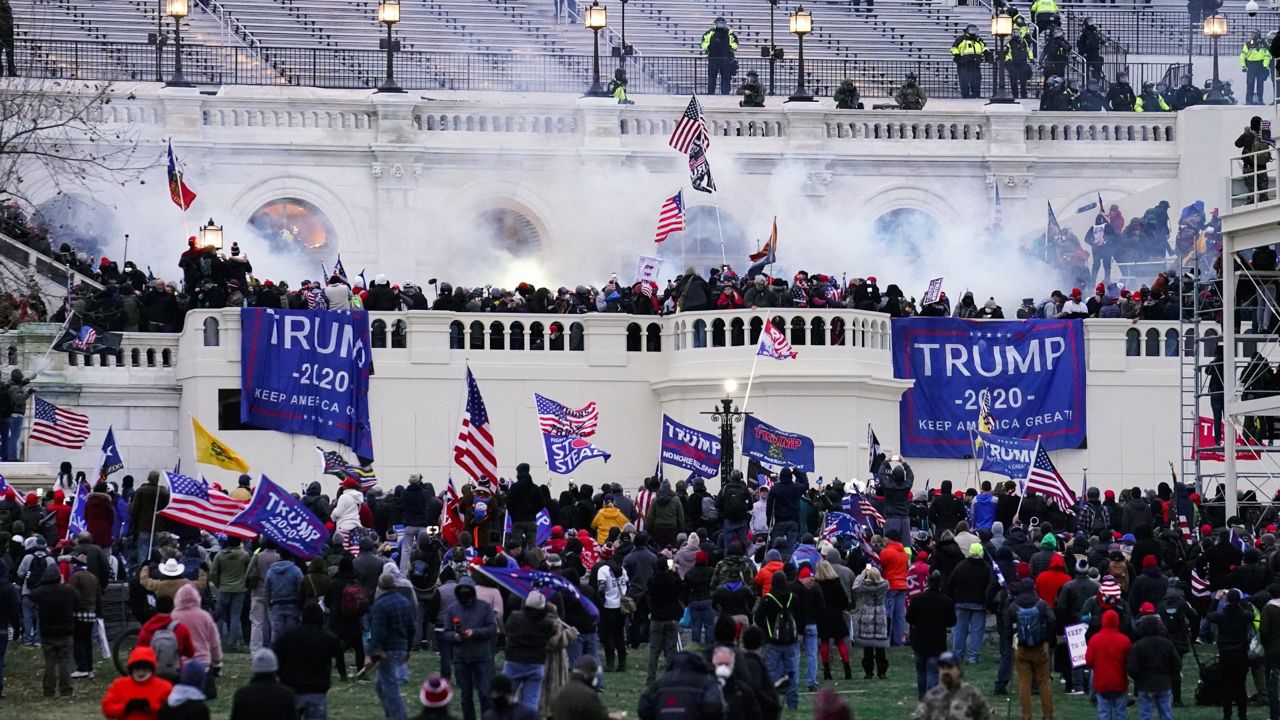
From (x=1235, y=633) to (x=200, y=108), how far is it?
29.7m

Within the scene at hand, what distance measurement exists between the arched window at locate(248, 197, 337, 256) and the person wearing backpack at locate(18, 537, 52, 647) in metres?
22.1

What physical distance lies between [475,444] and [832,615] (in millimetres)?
6959

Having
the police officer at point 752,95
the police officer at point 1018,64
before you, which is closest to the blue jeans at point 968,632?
the police officer at point 752,95

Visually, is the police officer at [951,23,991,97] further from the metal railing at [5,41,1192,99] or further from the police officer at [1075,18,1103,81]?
the police officer at [1075,18,1103,81]

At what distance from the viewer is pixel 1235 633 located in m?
30.4

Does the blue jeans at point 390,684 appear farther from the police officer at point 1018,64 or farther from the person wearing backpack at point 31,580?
the police officer at point 1018,64

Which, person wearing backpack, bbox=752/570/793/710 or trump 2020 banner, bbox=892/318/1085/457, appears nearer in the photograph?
person wearing backpack, bbox=752/570/793/710

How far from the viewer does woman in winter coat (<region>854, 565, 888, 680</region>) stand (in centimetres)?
3300

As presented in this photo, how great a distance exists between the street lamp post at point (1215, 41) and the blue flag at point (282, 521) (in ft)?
110

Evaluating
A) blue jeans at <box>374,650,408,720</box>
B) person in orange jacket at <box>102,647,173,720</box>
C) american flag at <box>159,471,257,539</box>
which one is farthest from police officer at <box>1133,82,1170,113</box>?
person in orange jacket at <box>102,647,173,720</box>

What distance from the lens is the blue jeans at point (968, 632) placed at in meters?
33.0

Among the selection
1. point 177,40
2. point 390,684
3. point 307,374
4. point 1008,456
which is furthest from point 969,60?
point 390,684

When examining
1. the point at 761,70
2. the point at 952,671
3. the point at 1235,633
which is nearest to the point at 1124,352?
the point at 761,70

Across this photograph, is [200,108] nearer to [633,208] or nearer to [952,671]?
[633,208]
